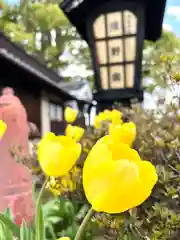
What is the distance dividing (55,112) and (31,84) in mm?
2261

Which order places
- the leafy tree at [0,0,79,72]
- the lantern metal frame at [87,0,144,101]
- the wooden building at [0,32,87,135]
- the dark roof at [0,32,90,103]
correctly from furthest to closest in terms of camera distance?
1. the leafy tree at [0,0,79,72]
2. the wooden building at [0,32,87,135]
3. the dark roof at [0,32,90,103]
4. the lantern metal frame at [87,0,144,101]

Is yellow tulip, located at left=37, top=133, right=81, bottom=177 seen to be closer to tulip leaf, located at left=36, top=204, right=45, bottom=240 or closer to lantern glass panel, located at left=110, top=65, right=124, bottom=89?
tulip leaf, located at left=36, top=204, right=45, bottom=240

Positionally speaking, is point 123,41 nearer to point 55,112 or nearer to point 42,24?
point 55,112

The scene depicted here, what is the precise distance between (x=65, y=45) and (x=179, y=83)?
11148 mm

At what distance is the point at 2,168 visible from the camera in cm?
91

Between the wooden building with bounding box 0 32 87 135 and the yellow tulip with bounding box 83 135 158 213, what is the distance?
3459 mm

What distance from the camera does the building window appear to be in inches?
311

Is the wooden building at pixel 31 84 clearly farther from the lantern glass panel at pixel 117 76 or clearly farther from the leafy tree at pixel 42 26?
the leafy tree at pixel 42 26

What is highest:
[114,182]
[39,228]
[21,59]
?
[114,182]

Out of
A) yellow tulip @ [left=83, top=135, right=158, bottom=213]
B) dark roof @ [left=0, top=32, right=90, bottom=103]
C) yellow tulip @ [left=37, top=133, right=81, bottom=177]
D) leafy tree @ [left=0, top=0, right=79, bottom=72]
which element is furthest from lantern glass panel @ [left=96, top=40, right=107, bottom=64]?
leafy tree @ [left=0, top=0, right=79, bottom=72]

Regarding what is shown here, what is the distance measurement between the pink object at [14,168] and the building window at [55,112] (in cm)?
676

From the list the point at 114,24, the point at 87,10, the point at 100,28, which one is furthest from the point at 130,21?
the point at 87,10

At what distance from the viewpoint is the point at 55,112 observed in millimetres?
8312

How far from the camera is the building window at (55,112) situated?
791 cm
